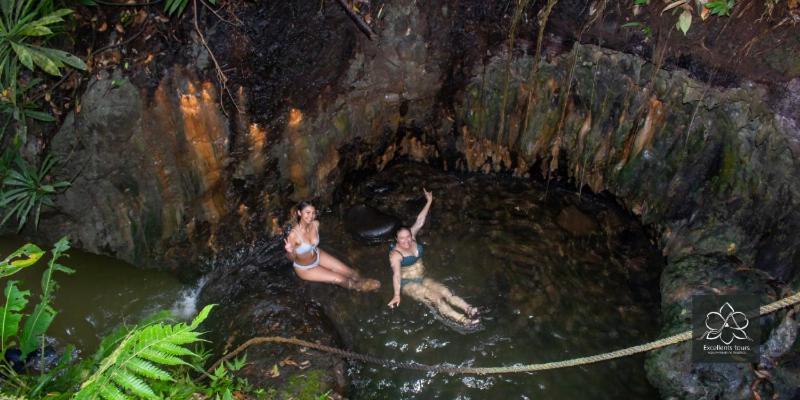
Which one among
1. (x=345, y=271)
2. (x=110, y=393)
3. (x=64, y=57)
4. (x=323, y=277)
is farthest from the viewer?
(x=345, y=271)

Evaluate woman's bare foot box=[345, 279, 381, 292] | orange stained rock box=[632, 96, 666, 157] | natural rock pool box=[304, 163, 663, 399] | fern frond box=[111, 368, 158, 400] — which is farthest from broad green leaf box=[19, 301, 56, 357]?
orange stained rock box=[632, 96, 666, 157]

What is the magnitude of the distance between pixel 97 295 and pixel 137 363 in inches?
149

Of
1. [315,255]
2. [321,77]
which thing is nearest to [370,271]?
[315,255]

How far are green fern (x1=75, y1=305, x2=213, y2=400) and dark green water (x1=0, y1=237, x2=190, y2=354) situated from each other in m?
3.12

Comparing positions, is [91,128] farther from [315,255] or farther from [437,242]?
[437,242]

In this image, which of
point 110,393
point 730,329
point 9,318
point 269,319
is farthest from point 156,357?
point 730,329

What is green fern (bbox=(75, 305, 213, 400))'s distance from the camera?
2.59m

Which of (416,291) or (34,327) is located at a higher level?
(34,327)

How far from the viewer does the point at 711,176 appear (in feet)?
19.9

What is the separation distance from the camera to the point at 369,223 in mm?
6938

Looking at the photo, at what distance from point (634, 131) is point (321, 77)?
4.24 meters

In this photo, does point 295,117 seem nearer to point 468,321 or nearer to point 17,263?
point 468,321

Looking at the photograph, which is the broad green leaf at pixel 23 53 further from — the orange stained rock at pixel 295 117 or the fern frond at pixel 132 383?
the fern frond at pixel 132 383

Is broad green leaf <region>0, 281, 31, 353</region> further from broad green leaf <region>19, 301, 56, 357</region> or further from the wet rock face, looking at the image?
the wet rock face
